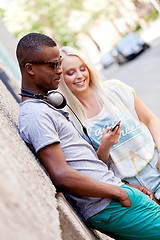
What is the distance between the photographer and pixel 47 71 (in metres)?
2.36

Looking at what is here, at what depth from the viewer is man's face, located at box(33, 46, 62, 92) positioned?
2.33 m

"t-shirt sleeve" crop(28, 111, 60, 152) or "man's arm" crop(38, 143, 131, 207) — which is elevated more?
"t-shirt sleeve" crop(28, 111, 60, 152)

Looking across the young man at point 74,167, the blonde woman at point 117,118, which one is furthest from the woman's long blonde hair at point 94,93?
the young man at point 74,167

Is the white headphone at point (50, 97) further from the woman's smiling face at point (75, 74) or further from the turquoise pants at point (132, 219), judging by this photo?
the turquoise pants at point (132, 219)

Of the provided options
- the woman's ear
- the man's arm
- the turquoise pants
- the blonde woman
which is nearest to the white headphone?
the woman's ear

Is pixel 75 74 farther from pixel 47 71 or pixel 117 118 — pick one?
pixel 47 71

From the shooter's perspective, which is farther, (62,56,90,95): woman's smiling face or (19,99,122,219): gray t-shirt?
(62,56,90,95): woman's smiling face

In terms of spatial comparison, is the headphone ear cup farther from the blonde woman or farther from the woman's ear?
the blonde woman

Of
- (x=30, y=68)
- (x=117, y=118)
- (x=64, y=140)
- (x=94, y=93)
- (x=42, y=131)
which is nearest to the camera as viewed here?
(x=42, y=131)

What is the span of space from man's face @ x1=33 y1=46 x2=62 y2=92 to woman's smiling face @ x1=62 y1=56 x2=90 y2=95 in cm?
75

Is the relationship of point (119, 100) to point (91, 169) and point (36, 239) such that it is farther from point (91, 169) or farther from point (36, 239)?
point (36, 239)

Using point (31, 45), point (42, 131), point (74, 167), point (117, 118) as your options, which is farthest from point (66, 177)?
point (117, 118)

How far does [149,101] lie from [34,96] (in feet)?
27.6

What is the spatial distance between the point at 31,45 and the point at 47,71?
0.67ft
